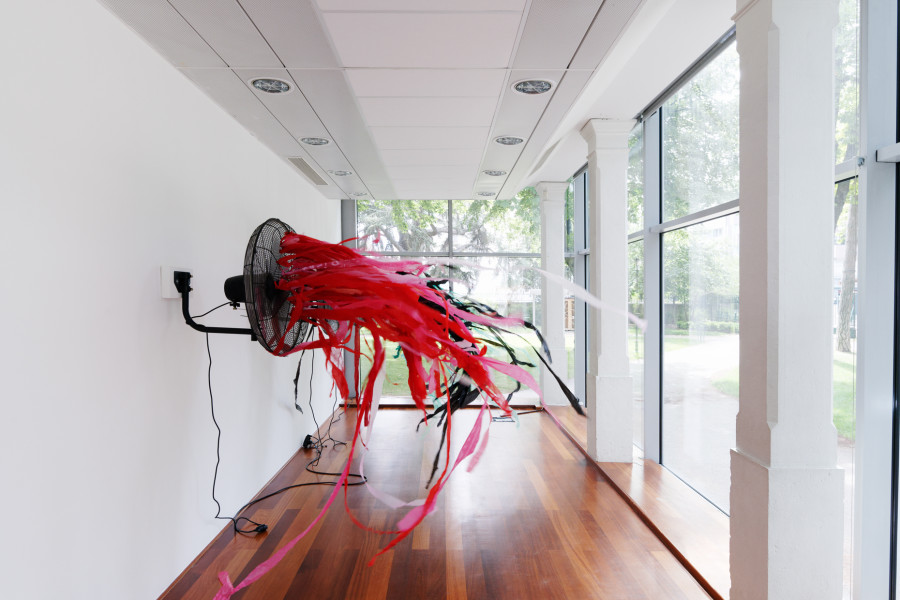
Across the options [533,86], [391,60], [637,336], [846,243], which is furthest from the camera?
[637,336]

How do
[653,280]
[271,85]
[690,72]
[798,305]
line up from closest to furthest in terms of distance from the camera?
[798,305] < [271,85] < [690,72] < [653,280]

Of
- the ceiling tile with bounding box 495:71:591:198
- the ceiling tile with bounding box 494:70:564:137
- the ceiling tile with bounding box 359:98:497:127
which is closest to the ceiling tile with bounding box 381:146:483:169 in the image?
the ceiling tile with bounding box 495:71:591:198

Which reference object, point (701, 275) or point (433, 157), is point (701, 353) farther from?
point (433, 157)

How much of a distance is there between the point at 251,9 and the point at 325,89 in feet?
2.67

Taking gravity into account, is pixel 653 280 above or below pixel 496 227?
below

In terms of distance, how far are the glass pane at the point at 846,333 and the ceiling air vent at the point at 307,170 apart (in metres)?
3.64

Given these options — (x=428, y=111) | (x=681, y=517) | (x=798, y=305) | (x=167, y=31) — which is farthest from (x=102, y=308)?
(x=681, y=517)

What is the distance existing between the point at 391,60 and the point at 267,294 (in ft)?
4.38

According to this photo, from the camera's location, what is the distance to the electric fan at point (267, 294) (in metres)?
1.85

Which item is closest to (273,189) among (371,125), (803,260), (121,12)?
(371,125)

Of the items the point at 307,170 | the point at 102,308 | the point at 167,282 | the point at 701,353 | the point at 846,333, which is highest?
the point at 307,170

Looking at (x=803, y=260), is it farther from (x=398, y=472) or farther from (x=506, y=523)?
(x=398, y=472)

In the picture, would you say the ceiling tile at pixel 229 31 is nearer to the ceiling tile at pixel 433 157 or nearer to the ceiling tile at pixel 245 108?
the ceiling tile at pixel 245 108

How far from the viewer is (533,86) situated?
9.52ft
